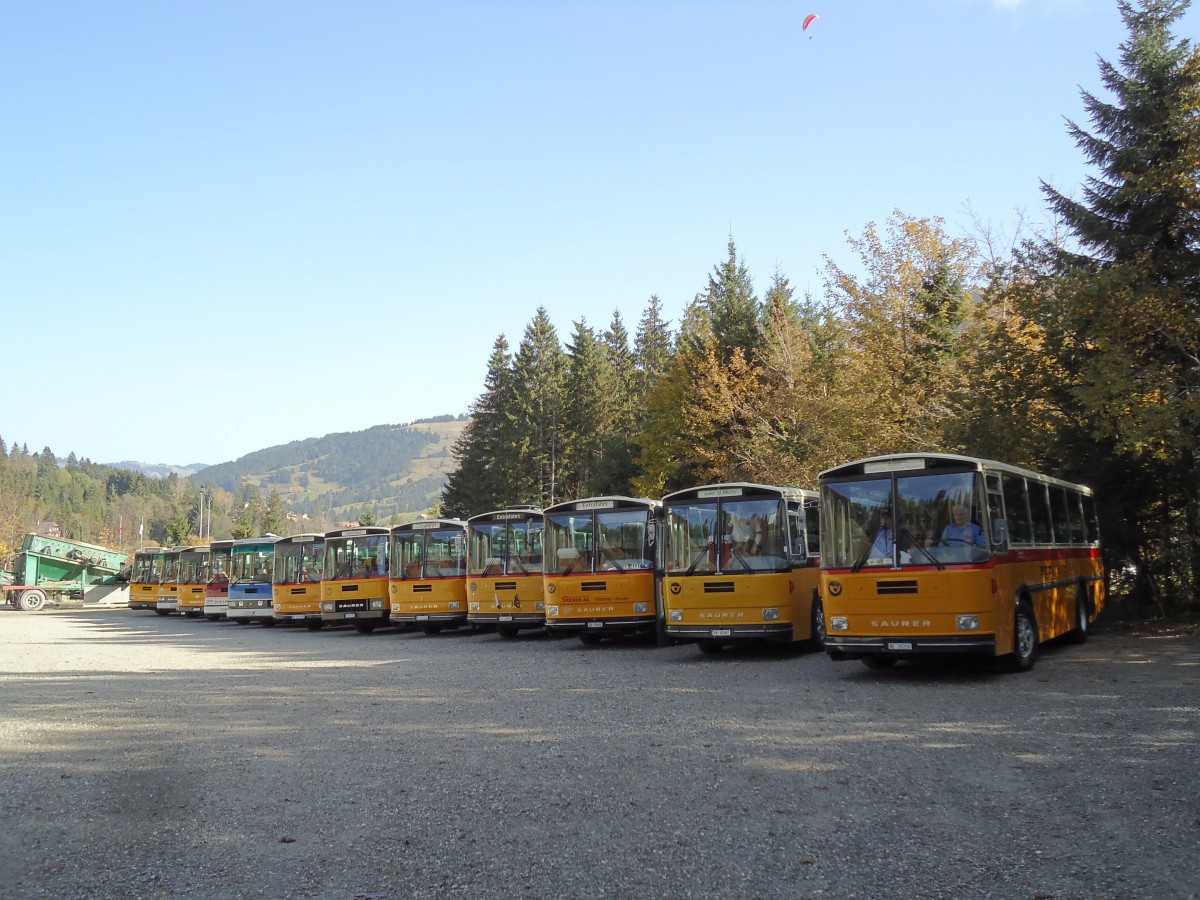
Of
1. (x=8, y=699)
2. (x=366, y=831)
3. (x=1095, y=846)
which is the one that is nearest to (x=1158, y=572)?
(x=1095, y=846)

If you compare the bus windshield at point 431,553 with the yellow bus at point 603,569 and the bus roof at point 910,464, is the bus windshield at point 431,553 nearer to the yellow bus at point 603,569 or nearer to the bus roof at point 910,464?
the yellow bus at point 603,569

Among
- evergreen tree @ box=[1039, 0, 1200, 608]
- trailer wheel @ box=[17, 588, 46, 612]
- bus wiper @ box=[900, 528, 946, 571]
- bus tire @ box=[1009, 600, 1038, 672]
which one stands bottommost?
bus tire @ box=[1009, 600, 1038, 672]

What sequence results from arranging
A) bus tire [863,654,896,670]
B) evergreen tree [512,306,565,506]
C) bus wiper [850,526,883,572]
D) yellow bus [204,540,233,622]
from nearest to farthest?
1. bus wiper [850,526,883,572]
2. bus tire [863,654,896,670]
3. yellow bus [204,540,233,622]
4. evergreen tree [512,306,565,506]

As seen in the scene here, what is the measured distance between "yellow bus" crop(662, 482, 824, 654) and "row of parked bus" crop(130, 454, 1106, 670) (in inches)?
1.0

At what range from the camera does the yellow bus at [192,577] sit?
136 ft

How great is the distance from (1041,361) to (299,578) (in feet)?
72.6

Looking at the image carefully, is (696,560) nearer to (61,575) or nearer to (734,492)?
(734,492)

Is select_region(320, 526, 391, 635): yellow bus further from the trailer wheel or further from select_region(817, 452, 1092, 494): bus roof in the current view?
the trailer wheel

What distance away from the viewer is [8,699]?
1408cm

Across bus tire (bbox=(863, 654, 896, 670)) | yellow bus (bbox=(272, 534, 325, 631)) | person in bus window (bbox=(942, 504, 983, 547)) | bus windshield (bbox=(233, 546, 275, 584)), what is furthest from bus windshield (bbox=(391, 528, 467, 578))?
person in bus window (bbox=(942, 504, 983, 547))

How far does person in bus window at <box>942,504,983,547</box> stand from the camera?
41.4ft

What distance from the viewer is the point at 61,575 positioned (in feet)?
183

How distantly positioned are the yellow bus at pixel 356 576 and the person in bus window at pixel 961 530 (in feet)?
57.9

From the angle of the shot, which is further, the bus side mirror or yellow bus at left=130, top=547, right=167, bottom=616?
yellow bus at left=130, top=547, right=167, bottom=616
